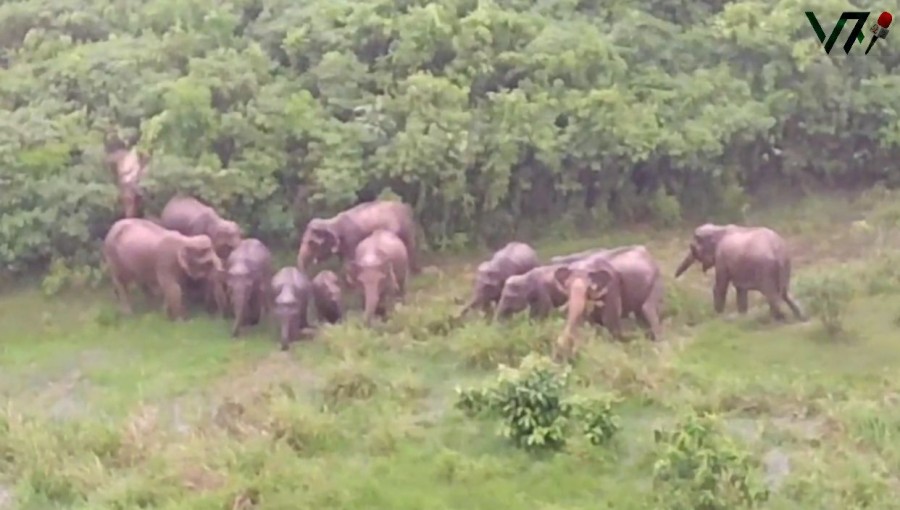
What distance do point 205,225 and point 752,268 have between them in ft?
15.6

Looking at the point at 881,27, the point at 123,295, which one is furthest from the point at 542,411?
the point at 881,27

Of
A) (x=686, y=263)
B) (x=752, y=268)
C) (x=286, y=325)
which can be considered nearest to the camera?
(x=286, y=325)

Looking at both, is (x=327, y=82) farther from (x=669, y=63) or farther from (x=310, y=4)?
(x=669, y=63)

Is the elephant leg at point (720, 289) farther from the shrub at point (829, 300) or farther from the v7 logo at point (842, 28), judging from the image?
the v7 logo at point (842, 28)

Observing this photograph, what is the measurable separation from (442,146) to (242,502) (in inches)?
228

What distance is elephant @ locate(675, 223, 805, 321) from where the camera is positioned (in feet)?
38.0

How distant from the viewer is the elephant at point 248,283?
1150 centimetres

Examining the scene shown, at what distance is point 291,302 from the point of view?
11156 mm

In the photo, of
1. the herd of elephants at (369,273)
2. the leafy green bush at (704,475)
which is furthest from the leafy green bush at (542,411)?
the herd of elephants at (369,273)

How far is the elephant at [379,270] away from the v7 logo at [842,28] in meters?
5.39

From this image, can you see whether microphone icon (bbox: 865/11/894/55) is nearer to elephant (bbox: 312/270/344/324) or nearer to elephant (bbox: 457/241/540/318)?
elephant (bbox: 457/241/540/318)

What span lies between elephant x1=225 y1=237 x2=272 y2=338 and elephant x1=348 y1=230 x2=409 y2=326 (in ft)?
2.39

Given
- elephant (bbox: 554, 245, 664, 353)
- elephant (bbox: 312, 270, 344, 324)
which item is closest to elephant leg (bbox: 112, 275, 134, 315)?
elephant (bbox: 312, 270, 344, 324)

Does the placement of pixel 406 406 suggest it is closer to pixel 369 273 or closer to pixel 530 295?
pixel 530 295
